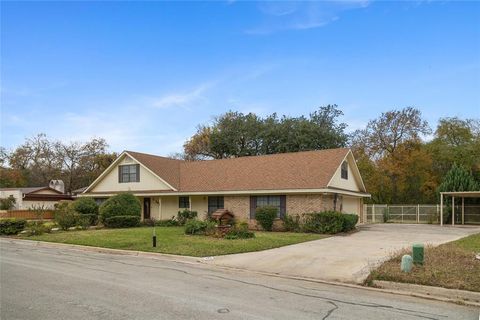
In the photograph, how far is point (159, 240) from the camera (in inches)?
790

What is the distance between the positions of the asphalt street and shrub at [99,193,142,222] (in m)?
15.6

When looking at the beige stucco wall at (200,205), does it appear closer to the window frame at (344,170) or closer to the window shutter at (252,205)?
the window shutter at (252,205)

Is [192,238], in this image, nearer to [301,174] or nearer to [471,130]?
[301,174]

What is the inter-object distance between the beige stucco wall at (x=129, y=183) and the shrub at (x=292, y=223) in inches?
388

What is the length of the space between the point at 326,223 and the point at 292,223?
7.16ft

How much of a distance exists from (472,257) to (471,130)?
148ft

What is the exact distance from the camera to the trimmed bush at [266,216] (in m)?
26.2

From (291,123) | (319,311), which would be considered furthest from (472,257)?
(291,123)

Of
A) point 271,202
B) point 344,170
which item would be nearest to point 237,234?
point 271,202

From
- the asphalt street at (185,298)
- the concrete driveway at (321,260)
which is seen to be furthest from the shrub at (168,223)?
the asphalt street at (185,298)

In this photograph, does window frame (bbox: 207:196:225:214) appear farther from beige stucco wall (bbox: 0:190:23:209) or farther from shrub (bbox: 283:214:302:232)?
beige stucco wall (bbox: 0:190:23:209)

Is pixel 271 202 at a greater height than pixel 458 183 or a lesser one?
lesser

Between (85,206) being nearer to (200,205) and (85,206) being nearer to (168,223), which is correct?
(168,223)

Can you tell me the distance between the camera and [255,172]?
3088cm
